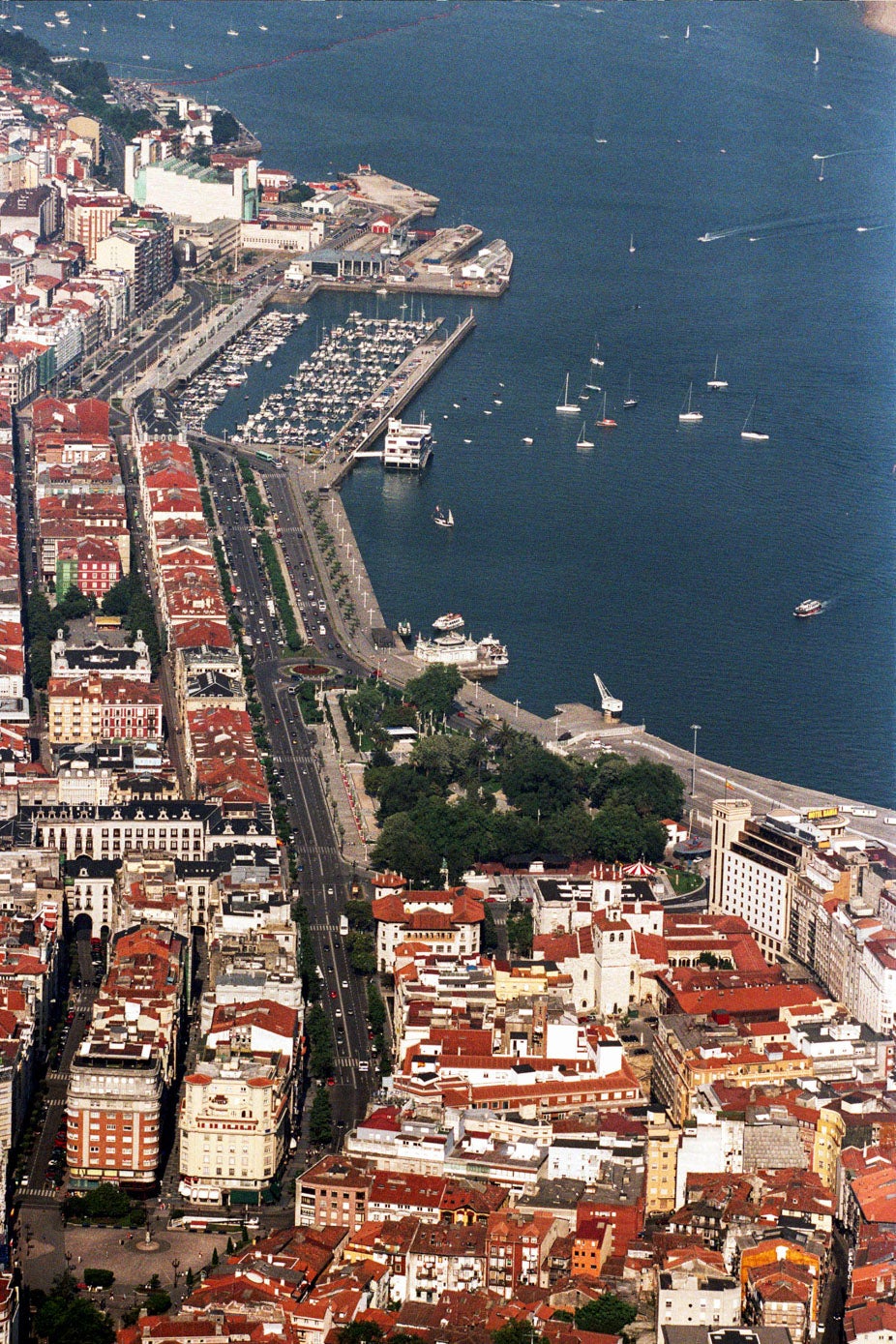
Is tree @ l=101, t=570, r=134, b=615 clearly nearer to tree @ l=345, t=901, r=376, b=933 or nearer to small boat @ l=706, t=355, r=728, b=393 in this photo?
tree @ l=345, t=901, r=376, b=933

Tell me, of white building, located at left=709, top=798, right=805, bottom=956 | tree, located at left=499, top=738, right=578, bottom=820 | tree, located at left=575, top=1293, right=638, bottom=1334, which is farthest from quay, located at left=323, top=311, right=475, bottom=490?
tree, located at left=575, top=1293, right=638, bottom=1334

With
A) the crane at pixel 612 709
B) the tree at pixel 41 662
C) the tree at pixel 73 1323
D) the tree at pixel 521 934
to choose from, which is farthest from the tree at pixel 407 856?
the tree at pixel 73 1323

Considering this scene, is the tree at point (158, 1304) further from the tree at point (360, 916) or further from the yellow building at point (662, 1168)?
the tree at point (360, 916)

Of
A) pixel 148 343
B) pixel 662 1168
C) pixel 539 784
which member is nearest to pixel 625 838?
pixel 539 784

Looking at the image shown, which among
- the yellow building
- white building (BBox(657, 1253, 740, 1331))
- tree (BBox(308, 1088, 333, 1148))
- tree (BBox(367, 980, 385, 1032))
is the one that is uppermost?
white building (BBox(657, 1253, 740, 1331))

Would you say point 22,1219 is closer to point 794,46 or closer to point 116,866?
point 116,866

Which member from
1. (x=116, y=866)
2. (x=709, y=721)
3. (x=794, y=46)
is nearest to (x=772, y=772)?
(x=709, y=721)

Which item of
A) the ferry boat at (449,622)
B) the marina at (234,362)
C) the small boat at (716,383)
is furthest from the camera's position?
the small boat at (716,383)
